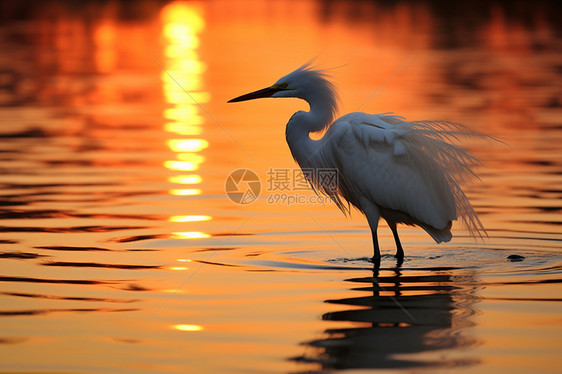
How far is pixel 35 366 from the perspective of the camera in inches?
229

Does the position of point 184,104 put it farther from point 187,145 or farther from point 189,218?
point 189,218

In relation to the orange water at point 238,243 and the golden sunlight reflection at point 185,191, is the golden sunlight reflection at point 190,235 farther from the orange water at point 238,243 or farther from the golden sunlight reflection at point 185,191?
the golden sunlight reflection at point 185,191

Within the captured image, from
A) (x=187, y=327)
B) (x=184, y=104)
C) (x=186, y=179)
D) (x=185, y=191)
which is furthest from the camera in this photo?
(x=184, y=104)

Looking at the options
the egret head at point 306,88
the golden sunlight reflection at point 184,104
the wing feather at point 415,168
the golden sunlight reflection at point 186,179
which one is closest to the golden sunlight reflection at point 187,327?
the wing feather at point 415,168

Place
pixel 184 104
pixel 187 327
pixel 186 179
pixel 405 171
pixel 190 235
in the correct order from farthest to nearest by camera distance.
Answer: pixel 184 104 < pixel 186 179 < pixel 190 235 < pixel 405 171 < pixel 187 327

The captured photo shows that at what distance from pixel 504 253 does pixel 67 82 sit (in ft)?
55.0

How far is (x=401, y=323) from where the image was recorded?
6.65m

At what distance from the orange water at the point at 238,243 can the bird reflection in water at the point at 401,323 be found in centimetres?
A: 2

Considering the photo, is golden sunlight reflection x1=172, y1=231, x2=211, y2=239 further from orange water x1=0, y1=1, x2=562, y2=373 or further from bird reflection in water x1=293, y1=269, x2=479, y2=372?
bird reflection in water x1=293, y1=269, x2=479, y2=372

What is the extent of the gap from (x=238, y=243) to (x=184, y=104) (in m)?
11.6

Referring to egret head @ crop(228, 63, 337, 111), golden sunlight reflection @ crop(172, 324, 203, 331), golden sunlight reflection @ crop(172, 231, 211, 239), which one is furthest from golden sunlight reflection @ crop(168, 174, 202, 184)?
golden sunlight reflection @ crop(172, 324, 203, 331)

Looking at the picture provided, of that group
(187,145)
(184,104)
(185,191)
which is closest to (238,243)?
(185,191)

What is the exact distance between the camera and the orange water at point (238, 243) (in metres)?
6.18

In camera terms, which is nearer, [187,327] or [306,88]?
[187,327]
